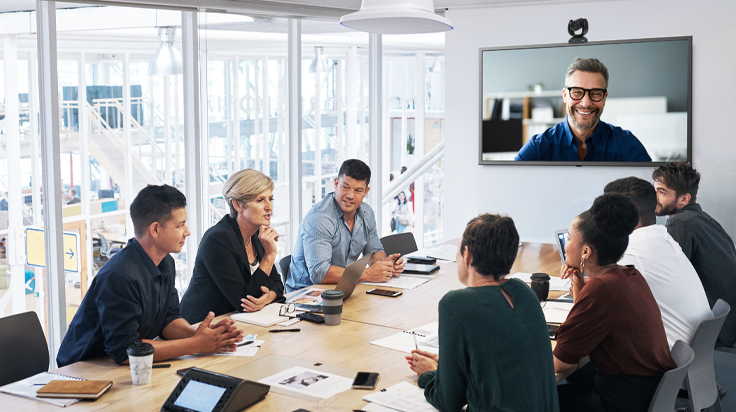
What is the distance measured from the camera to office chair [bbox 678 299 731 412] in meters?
2.43

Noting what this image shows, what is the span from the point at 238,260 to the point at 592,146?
10.5 feet

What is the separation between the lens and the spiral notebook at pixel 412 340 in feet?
7.94

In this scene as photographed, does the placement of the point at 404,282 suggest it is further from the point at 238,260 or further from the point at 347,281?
the point at 238,260

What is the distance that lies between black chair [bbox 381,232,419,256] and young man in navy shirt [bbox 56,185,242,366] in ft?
6.67

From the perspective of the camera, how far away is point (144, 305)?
233 centimetres

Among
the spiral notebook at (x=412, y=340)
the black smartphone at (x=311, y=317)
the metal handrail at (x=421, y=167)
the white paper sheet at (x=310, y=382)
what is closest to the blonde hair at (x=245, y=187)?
the black smartphone at (x=311, y=317)

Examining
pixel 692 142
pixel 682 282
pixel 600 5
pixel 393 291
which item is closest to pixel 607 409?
pixel 682 282

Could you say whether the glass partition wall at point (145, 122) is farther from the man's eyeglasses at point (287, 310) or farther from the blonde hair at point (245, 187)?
the man's eyeglasses at point (287, 310)

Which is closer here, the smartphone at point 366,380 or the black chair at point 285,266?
the smartphone at point 366,380

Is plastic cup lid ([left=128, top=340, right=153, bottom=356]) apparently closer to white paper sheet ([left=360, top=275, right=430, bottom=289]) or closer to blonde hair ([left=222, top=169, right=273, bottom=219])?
blonde hair ([left=222, top=169, right=273, bottom=219])

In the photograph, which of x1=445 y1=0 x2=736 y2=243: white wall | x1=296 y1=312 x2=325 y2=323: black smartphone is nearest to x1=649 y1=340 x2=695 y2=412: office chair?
x1=296 y1=312 x2=325 y2=323: black smartphone

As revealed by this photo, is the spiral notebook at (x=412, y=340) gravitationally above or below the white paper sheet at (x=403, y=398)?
above

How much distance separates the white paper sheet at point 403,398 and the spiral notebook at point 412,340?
364mm

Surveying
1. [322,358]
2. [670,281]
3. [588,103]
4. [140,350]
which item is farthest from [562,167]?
[140,350]
